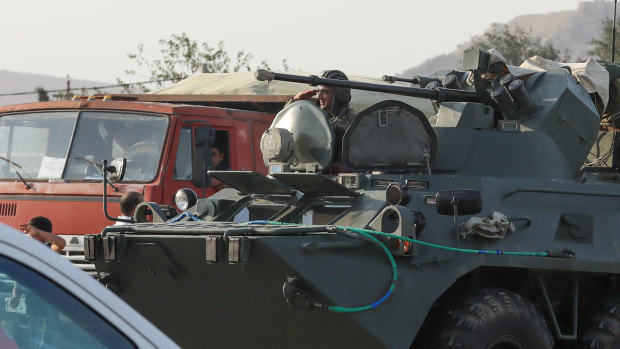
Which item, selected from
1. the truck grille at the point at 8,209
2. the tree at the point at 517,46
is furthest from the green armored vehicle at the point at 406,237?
the tree at the point at 517,46

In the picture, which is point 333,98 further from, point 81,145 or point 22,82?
point 22,82

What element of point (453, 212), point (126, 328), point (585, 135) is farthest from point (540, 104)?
point (126, 328)

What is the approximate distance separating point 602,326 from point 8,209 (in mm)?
6189

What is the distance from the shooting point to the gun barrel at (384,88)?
750 centimetres

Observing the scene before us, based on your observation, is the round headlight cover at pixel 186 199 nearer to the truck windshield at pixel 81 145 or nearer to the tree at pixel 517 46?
the truck windshield at pixel 81 145

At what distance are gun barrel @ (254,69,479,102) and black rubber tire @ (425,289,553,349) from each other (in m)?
1.73

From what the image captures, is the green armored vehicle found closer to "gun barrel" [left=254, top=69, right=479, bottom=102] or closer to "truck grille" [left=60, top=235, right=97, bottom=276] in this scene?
"gun barrel" [left=254, top=69, right=479, bottom=102]

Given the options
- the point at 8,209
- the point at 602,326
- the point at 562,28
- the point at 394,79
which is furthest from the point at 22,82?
the point at 602,326

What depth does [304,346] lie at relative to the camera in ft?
21.8

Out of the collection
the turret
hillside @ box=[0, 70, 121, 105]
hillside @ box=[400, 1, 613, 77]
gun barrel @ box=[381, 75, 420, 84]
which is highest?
gun barrel @ box=[381, 75, 420, 84]

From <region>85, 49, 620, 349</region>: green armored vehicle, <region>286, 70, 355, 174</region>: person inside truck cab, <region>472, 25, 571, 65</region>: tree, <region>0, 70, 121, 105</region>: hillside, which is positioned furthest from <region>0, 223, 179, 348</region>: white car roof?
<region>0, 70, 121, 105</region>: hillside

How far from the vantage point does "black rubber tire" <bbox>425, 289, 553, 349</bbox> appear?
656 cm

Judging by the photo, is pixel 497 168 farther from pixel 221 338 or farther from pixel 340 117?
pixel 221 338

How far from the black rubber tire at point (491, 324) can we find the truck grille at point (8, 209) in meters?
5.66
